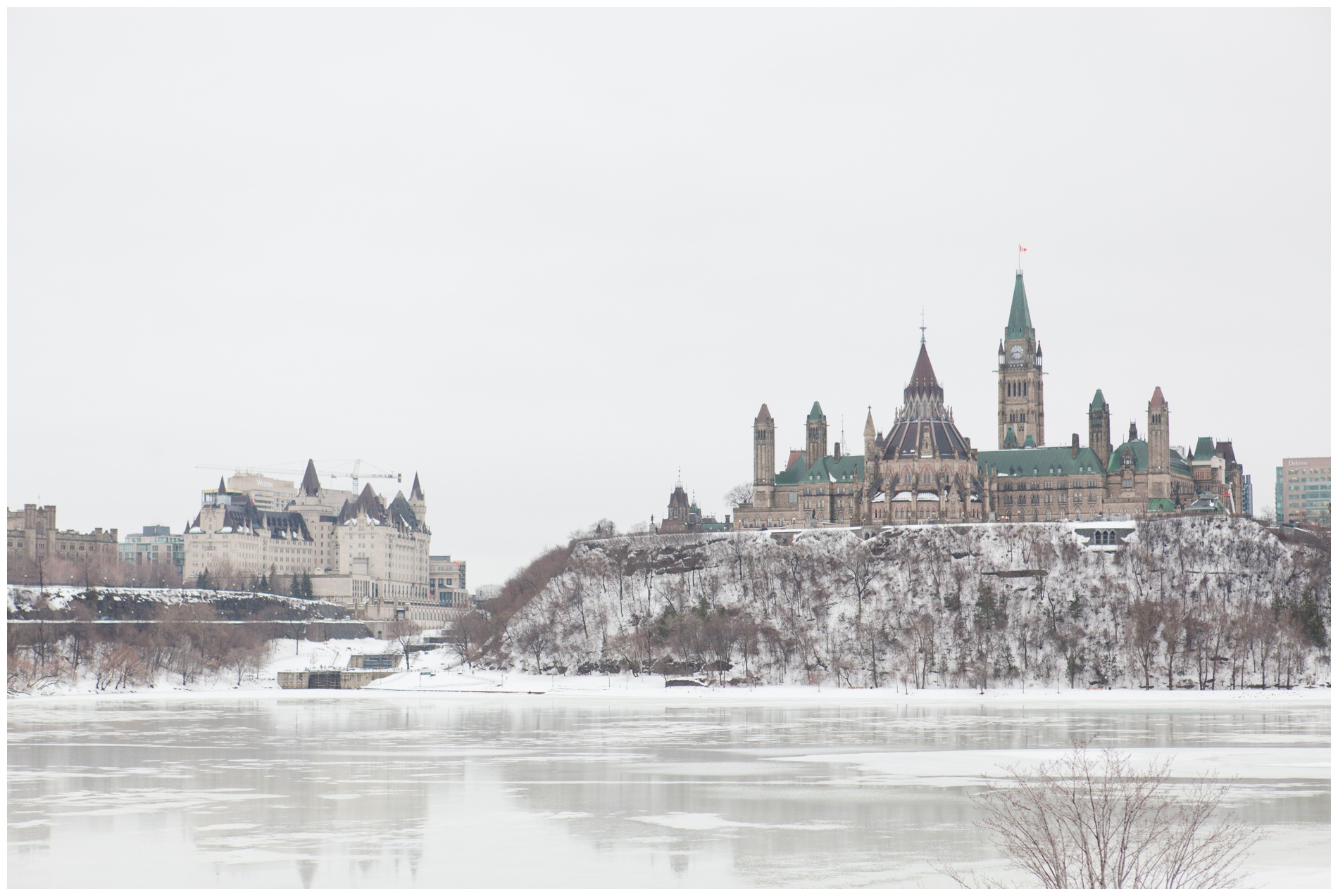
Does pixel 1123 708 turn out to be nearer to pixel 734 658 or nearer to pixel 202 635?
pixel 734 658

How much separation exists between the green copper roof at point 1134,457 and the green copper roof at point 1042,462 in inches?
50.5

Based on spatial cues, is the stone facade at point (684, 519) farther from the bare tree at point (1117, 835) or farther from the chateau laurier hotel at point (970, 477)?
the bare tree at point (1117, 835)

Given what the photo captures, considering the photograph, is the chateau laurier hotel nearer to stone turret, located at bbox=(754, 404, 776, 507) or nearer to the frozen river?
stone turret, located at bbox=(754, 404, 776, 507)

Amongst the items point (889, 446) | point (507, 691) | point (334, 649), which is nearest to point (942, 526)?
point (889, 446)

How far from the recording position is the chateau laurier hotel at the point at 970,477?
513 ft

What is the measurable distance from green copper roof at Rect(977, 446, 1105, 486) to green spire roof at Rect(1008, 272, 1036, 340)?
830 inches

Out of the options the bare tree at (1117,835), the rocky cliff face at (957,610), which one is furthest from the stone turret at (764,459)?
the bare tree at (1117,835)

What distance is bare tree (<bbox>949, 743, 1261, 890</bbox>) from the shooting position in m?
29.6

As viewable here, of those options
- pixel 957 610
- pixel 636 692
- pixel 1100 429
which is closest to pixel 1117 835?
Result: pixel 636 692

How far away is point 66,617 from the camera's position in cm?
15088

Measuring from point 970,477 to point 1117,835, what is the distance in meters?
126

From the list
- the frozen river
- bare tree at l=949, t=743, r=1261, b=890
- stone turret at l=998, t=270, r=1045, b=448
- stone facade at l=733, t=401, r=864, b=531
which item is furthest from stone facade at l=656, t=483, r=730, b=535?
bare tree at l=949, t=743, r=1261, b=890

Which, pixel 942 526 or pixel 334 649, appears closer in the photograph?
pixel 942 526

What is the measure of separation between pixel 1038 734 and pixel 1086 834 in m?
30.8
